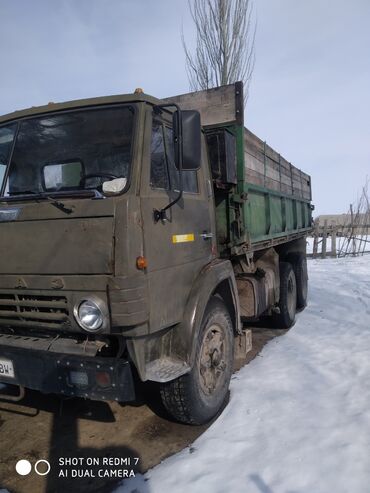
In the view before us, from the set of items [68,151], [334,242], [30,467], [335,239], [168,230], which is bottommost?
[30,467]

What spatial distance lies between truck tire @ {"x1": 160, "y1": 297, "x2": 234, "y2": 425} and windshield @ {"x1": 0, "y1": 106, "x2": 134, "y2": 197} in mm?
1474

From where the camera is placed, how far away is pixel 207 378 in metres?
3.49

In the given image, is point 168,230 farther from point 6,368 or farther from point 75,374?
point 6,368

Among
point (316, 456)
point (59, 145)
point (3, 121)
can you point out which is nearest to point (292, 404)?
point (316, 456)

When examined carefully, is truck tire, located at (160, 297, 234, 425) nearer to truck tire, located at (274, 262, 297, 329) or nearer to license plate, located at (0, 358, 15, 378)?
license plate, located at (0, 358, 15, 378)

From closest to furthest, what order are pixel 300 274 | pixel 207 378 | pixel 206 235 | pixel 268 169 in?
1. pixel 207 378
2. pixel 206 235
3. pixel 268 169
4. pixel 300 274

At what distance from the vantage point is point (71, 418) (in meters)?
3.55

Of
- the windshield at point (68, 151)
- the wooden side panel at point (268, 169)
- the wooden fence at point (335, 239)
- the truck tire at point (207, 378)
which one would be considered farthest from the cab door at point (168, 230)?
the wooden fence at point (335, 239)

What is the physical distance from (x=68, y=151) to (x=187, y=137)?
2.92ft

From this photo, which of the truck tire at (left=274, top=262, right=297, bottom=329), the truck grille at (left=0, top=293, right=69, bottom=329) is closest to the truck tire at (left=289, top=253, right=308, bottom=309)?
the truck tire at (left=274, top=262, right=297, bottom=329)

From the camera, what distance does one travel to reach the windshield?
2857 mm

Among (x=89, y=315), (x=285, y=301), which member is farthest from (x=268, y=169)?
(x=89, y=315)

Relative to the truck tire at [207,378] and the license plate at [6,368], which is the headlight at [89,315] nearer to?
the license plate at [6,368]

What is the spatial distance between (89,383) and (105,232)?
0.99m
